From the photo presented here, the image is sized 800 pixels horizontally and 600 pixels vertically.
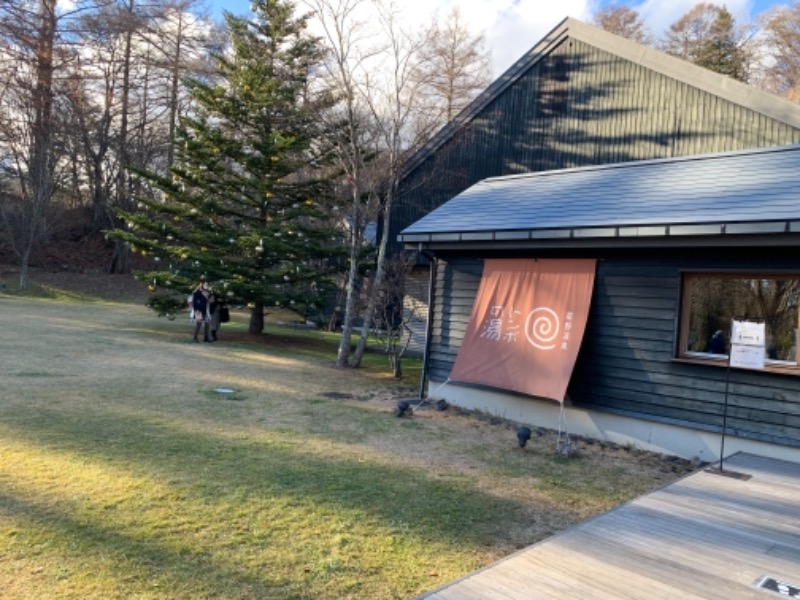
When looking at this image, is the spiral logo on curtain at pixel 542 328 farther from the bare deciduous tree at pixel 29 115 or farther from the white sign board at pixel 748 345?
the bare deciduous tree at pixel 29 115

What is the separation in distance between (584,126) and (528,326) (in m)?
7.51

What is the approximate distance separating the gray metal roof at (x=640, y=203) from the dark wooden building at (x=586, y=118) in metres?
3.62

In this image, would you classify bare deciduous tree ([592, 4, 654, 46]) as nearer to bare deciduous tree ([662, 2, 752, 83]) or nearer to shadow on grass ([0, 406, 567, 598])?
bare deciduous tree ([662, 2, 752, 83])

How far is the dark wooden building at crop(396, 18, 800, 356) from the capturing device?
40.1ft

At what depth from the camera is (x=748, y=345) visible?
19.7ft

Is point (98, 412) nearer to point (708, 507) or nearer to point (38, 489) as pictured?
point (38, 489)

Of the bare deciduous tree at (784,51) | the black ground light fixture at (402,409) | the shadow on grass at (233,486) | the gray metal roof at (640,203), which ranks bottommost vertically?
the shadow on grass at (233,486)

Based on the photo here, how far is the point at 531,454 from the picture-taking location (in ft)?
23.4

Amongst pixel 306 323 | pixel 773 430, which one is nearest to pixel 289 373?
pixel 773 430

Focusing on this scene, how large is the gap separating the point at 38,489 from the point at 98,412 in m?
2.83

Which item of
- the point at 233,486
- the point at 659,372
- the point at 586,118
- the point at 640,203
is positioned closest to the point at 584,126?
the point at 586,118

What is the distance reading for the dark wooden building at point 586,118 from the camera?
481 inches

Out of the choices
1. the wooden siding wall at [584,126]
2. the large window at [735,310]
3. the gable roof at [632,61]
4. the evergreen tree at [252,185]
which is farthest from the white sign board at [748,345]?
the evergreen tree at [252,185]

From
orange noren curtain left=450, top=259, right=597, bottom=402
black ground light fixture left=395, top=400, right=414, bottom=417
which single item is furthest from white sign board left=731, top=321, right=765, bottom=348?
black ground light fixture left=395, top=400, right=414, bottom=417
